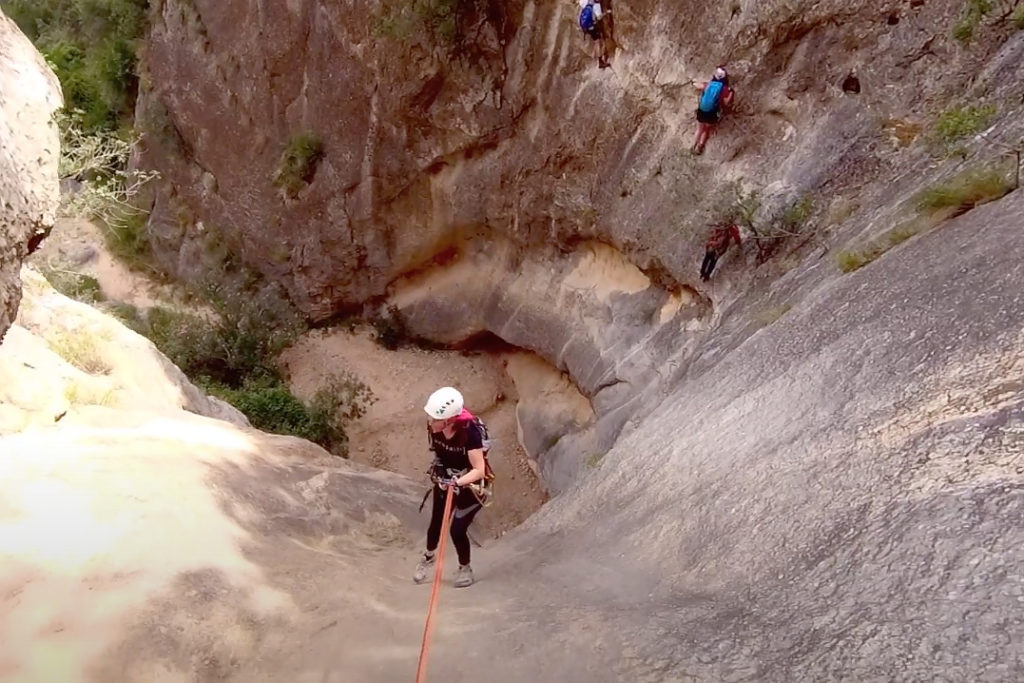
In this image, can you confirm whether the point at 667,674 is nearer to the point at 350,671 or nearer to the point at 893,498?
the point at 893,498

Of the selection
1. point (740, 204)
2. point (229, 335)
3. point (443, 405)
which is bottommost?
point (443, 405)

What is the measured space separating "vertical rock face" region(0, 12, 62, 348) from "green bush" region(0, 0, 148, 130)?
1292cm

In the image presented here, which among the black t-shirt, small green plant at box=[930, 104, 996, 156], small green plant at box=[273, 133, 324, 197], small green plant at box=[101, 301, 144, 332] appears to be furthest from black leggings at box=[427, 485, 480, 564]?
small green plant at box=[101, 301, 144, 332]

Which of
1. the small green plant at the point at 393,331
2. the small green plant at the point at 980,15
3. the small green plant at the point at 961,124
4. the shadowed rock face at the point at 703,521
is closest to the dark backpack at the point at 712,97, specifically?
the shadowed rock face at the point at 703,521

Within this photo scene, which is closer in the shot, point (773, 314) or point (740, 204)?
point (773, 314)

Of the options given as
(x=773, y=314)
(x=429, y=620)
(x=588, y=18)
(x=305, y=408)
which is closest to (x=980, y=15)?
(x=773, y=314)

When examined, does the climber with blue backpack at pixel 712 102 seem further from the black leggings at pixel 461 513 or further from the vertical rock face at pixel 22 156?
the vertical rock face at pixel 22 156

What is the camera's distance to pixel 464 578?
6703mm

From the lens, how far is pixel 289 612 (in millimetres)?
5891

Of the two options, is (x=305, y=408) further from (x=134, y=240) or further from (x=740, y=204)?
(x=740, y=204)

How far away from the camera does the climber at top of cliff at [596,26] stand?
492 inches

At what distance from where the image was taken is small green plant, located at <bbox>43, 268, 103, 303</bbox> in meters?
15.6

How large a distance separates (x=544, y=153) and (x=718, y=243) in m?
5.31

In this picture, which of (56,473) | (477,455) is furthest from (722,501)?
(56,473)
